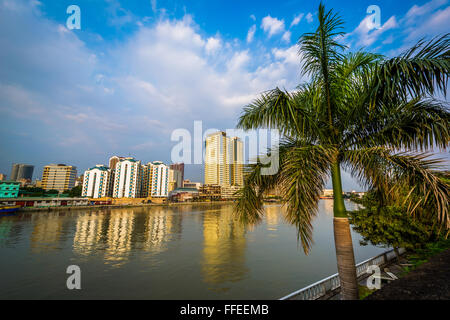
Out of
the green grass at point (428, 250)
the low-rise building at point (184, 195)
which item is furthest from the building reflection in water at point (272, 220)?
the low-rise building at point (184, 195)

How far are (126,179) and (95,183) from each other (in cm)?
1574

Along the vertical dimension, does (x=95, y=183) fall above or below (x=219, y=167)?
below

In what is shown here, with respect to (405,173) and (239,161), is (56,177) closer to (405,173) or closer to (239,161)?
(239,161)

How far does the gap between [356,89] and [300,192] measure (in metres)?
3.00

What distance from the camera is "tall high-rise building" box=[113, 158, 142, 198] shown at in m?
98.4

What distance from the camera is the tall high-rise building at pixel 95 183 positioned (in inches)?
3903

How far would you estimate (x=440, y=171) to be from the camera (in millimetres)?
3414

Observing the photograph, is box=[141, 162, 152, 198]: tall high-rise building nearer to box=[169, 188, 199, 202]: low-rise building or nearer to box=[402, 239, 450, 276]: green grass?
box=[169, 188, 199, 202]: low-rise building

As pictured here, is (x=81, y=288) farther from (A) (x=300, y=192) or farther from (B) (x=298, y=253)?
(B) (x=298, y=253)

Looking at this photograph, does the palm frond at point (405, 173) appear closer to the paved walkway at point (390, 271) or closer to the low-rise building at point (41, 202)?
the paved walkway at point (390, 271)

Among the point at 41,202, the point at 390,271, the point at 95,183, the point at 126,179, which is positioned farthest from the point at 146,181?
the point at 390,271

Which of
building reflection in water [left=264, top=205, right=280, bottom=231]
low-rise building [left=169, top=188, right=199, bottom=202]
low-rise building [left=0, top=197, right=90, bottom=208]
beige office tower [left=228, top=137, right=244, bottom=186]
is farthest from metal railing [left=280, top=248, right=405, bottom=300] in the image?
low-rise building [left=169, top=188, right=199, bottom=202]

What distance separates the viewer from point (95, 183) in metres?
100
